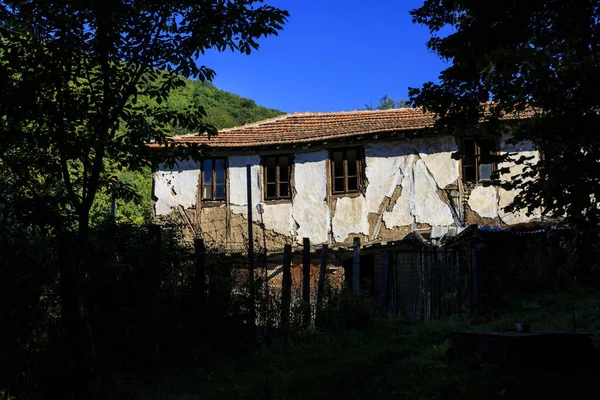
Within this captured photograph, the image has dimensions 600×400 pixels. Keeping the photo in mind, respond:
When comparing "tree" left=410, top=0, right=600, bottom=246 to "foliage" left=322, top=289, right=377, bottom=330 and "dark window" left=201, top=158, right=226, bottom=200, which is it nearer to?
"foliage" left=322, top=289, right=377, bottom=330

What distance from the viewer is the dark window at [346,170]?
1936cm

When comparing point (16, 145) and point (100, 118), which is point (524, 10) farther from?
point (16, 145)

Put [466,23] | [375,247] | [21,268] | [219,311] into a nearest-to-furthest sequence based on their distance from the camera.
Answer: [21,268] < [466,23] < [219,311] < [375,247]

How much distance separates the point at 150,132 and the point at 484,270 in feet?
26.3

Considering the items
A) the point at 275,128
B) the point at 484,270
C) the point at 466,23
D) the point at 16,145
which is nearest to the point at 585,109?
the point at 466,23

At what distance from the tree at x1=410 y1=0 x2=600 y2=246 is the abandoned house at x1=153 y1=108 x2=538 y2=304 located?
9847 mm

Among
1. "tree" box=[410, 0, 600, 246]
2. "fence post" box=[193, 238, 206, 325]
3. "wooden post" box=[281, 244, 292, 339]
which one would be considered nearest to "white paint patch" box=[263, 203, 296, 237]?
"wooden post" box=[281, 244, 292, 339]

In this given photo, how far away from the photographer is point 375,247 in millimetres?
18297

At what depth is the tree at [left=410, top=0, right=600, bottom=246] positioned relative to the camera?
4836 millimetres

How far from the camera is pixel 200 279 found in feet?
31.2

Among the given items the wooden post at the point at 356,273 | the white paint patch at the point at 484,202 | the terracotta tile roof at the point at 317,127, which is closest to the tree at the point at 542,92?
the wooden post at the point at 356,273

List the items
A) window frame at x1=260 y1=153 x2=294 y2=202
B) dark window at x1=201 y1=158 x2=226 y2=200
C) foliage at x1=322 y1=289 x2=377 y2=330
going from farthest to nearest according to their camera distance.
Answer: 1. dark window at x1=201 y1=158 x2=226 y2=200
2. window frame at x1=260 y1=153 x2=294 y2=202
3. foliage at x1=322 y1=289 x2=377 y2=330

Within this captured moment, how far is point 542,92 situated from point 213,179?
1598 centimetres

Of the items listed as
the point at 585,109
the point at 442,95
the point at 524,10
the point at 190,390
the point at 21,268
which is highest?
the point at 524,10
